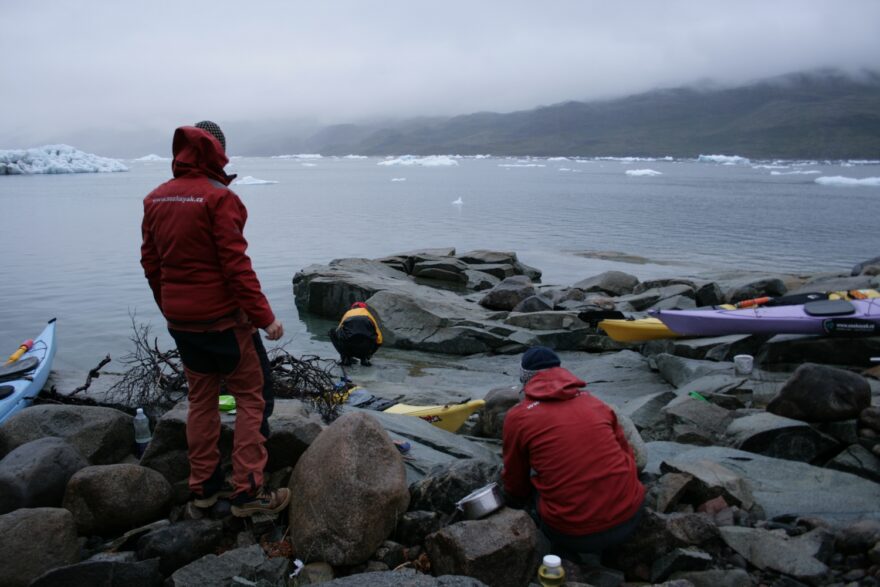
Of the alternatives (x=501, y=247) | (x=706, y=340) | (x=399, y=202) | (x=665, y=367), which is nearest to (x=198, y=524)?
(x=665, y=367)

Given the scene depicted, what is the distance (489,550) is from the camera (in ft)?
13.7

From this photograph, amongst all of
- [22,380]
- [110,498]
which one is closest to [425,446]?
[110,498]

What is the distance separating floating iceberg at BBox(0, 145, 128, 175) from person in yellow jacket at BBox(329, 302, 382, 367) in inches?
3808

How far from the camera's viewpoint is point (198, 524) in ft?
14.7

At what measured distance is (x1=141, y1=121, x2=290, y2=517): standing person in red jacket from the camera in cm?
415

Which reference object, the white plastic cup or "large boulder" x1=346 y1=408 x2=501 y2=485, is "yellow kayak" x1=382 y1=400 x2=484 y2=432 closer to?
"large boulder" x1=346 y1=408 x2=501 y2=485

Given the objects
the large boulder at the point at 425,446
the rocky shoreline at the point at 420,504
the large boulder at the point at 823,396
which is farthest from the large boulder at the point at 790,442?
the large boulder at the point at 425,446

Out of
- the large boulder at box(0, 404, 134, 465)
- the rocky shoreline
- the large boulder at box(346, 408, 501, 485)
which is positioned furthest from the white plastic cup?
the large boulder at box(0, 404, 134, 465)

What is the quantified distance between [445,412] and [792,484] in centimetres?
354

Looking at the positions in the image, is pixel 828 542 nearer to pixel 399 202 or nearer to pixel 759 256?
pixel 759 256

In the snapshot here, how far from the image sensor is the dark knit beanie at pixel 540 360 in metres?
4.73

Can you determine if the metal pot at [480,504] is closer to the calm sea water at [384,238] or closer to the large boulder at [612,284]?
the calm sea water at [384,238]

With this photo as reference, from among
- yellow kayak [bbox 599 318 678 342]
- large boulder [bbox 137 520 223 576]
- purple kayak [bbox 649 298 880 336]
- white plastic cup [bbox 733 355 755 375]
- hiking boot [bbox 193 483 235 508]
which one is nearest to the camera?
large boulder [bbox 137 520 223 576]

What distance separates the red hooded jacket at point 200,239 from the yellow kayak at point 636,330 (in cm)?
874
